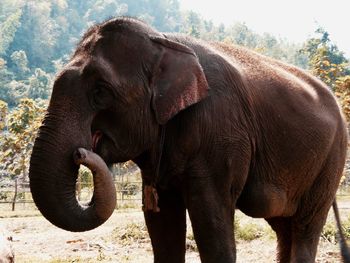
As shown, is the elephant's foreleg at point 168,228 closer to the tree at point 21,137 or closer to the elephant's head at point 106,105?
the elephant's head at point 106,105

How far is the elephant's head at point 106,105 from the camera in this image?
3301mm

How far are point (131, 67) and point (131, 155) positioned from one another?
0.53m

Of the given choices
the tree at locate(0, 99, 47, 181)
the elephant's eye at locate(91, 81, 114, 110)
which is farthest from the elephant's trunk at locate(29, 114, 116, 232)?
the tree at locate(0, 99, 47, 181)

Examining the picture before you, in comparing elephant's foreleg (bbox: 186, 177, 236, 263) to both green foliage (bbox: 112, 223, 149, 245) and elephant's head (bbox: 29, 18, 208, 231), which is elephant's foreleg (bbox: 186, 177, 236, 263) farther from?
green foliage (bbox: 112, 223, 149, 245)

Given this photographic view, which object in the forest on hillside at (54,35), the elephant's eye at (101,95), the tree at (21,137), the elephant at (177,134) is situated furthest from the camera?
the forest on hillside at (54,35)

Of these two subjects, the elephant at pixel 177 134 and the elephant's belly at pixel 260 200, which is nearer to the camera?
the elephant at pixel 177 134

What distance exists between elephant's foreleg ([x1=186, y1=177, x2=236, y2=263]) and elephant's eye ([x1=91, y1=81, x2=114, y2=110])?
749 millimetres

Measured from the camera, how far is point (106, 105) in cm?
355

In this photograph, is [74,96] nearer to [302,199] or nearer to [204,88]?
[204,88]

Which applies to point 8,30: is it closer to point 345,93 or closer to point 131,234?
point 345,93

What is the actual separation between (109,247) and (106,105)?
19.3 ft

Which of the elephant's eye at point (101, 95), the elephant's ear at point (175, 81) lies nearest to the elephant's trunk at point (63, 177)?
the elephant's eye at point (101, 95)

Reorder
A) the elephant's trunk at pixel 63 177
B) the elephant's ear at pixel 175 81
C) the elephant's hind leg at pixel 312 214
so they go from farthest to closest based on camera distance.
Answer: the elephant's hind leg at pixel 312 214 → the elephant's ear at pixel 175 81 → the elephant's trunk at pixel 63 177

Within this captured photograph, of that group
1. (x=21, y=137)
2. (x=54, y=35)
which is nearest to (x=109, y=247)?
(x=21, y=137)
